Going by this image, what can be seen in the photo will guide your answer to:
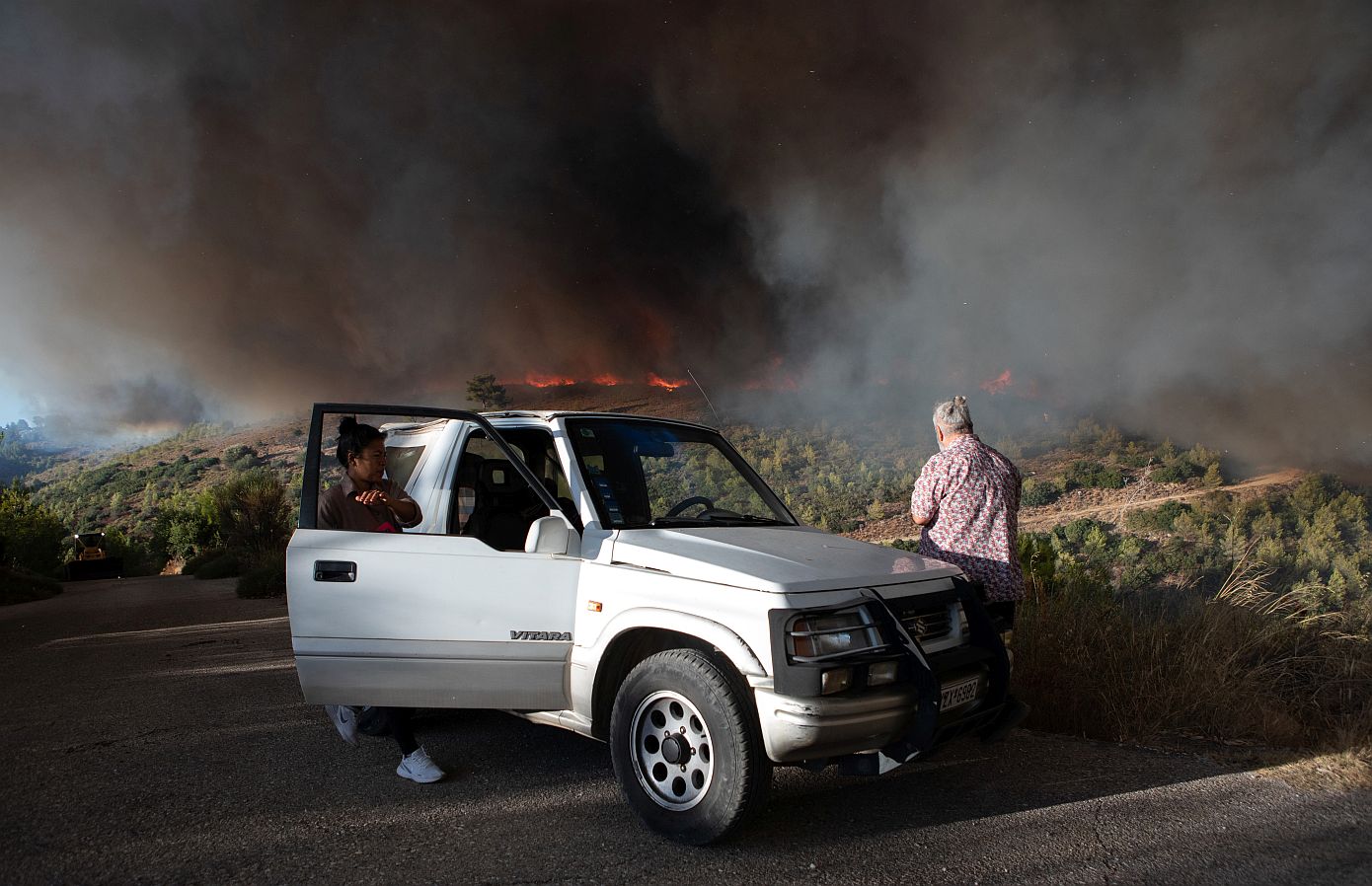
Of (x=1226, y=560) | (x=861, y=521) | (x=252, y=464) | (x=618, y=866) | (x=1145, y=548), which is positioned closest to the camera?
(x=618, y=866)

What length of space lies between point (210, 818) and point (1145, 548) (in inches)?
610

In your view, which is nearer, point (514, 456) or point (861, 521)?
point (514, 456)

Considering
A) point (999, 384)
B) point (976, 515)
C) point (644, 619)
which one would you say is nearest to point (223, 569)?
point (644, 619)

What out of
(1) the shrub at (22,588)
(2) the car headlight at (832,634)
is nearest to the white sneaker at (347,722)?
(2) the car headlight at (832,634)

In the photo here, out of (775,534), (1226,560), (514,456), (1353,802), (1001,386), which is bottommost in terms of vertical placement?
(1353,802)

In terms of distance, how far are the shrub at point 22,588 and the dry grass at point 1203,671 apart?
23334mm

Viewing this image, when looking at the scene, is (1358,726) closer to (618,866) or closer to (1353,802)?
(1353,802)

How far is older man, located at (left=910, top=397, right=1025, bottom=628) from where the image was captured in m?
4.54

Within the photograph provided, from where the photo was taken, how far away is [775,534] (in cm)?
406

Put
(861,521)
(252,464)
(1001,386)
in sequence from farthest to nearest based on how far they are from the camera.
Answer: (252,464) → (1001,386) → (861,521)

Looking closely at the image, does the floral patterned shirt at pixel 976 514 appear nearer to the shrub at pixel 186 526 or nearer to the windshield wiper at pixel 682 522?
the windshield wiper at pixel 682 522

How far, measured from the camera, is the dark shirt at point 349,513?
3.92m

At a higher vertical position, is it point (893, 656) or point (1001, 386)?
point (1001, 386)

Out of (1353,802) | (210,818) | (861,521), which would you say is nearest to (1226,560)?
(1353,802)
